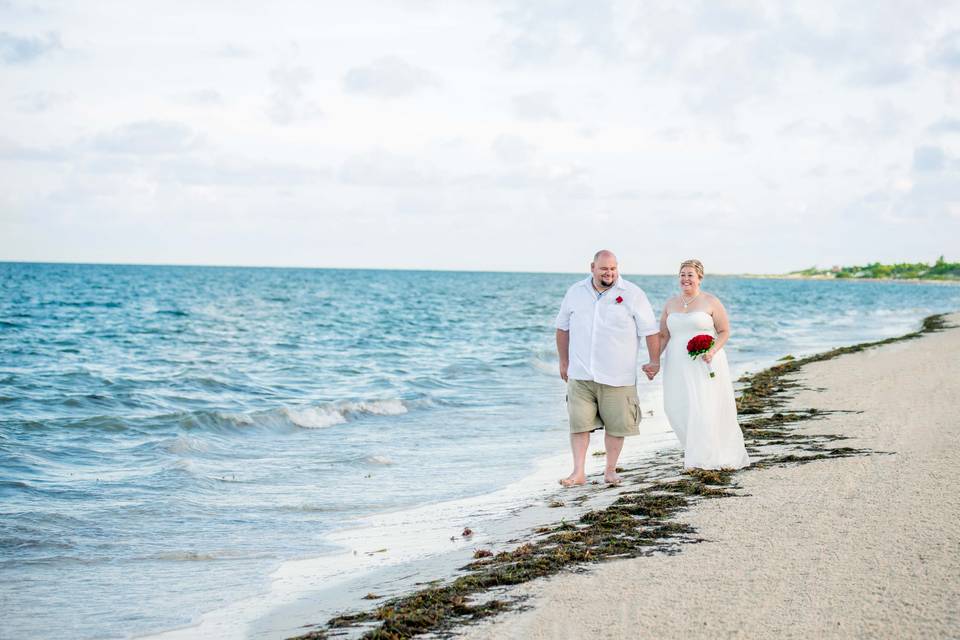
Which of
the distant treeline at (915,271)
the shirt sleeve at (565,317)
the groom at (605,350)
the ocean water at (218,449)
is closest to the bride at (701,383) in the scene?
the groom at (605,350)

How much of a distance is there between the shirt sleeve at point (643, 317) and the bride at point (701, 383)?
36 cm

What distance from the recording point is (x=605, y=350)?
8.02 meters

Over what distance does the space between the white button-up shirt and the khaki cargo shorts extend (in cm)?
12

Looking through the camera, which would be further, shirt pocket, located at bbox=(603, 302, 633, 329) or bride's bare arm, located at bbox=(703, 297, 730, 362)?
bride's bare arm, located at bbox=(703, 297, 730, 362)

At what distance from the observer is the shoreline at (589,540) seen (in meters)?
4.84

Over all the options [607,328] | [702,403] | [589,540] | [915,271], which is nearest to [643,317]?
[607,328]

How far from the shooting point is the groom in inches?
311

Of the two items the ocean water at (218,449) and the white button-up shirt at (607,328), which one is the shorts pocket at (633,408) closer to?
the white button-up shirt at (607,328)

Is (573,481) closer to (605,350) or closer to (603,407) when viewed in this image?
(603,407)

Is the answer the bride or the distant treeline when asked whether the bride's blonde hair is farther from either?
the distant treeline

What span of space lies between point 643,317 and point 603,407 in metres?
0.97

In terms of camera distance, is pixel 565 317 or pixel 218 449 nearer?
pixel 565 317

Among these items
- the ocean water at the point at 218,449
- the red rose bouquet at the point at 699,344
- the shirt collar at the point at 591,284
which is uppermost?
the shirt collar at the point at 591,284

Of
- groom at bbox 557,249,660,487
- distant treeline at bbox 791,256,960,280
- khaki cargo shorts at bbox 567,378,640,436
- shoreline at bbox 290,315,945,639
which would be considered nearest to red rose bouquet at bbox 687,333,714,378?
groom at bbox 557,249,660,487
